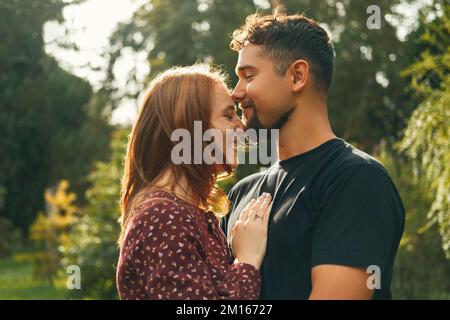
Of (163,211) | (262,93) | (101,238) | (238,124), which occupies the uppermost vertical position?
(262,93)

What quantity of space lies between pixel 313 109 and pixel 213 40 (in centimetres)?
1585

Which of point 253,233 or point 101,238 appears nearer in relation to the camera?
point 253,233

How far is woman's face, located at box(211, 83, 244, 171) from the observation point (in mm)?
2855

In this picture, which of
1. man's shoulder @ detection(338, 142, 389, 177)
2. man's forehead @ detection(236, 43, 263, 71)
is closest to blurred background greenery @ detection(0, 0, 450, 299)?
man's forehead @ detection(236, 43, 263, 71)

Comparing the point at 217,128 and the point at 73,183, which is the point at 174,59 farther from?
the point at 217,128

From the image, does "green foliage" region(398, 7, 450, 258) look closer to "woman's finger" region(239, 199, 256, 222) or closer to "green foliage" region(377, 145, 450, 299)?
"green foliage" region(377, 145, 450, 299)

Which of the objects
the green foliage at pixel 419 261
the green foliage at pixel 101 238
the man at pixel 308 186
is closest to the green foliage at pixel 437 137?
the green foliage at pixel 419 261

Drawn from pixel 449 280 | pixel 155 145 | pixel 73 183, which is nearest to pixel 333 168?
pixel 155 145

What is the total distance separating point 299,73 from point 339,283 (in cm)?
92

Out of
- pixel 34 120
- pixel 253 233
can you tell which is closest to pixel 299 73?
pixel 253 233

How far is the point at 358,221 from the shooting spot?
2607 millimetres

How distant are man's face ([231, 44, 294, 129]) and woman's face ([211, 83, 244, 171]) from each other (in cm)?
15

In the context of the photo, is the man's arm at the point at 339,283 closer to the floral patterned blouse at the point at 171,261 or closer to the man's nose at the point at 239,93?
the floral patterned blouse at the point at 171,261

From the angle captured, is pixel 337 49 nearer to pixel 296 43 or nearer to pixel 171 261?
pixel 296 43
